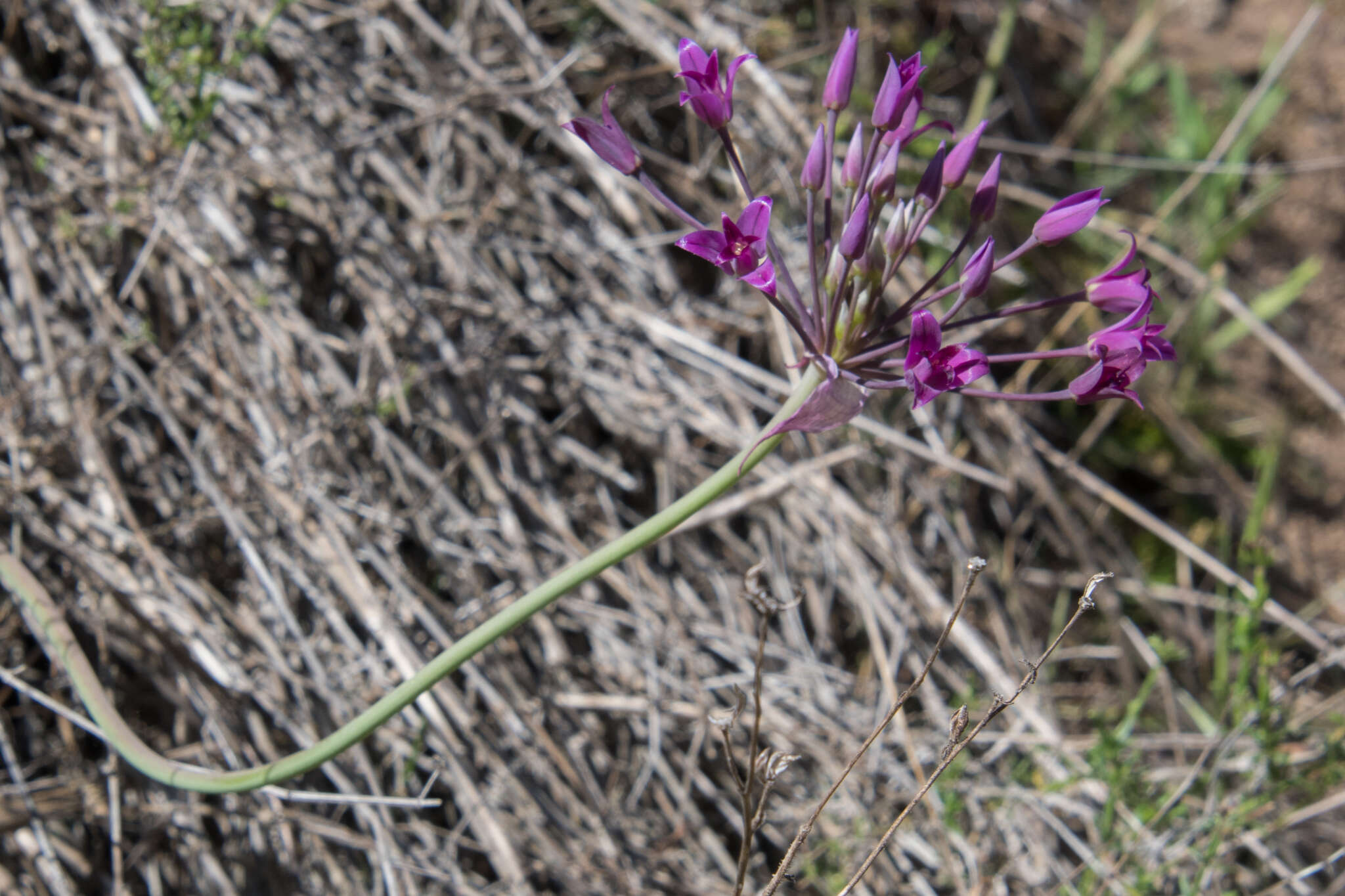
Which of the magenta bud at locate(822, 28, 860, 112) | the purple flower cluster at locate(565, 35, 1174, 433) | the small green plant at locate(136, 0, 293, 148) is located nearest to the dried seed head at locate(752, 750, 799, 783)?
the purple flower cluster at locate(565, 35, 1174, 433)

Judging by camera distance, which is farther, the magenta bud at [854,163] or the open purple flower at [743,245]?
the magenta bud at [854,163]

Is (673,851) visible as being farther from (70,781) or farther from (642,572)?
(70,781)

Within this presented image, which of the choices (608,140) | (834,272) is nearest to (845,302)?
(834,272)

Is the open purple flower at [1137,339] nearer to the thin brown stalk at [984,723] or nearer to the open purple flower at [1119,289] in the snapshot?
the open purple flower at [1119,289]

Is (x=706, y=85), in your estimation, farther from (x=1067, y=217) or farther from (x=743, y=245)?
(x=1067, y=217)

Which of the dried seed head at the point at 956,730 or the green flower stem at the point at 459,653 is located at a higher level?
the green flower stem at the point at 459,653

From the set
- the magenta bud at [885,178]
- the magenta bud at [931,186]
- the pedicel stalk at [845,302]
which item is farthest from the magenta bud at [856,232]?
the magenta bud at [931,186]

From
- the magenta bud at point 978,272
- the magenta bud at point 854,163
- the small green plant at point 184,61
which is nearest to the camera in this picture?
the magenta bud at point 978,272

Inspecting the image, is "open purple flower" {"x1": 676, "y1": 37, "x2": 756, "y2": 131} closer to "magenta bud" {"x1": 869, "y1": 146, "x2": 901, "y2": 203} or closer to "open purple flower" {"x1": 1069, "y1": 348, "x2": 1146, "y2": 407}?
"magenta bud" {"x1": 869, "y1": 146, "x2": 901, "y2": 203}
